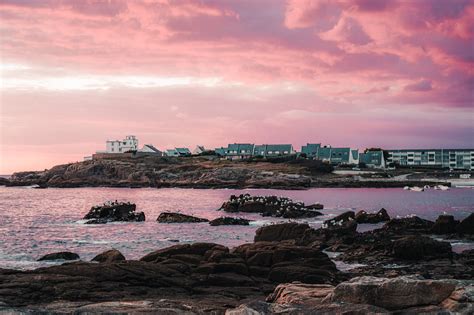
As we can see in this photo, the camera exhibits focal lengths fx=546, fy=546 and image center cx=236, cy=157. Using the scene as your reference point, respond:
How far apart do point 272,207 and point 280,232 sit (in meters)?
29.2

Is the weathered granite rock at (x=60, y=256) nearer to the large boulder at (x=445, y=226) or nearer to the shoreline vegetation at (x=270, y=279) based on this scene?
the shoreline vegetation at (x=270, y=279)

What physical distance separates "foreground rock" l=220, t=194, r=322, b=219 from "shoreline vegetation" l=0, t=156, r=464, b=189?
6509 centimetres

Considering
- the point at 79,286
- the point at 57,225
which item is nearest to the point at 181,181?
the point at 57,225

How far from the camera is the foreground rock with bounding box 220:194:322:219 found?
67.6 m

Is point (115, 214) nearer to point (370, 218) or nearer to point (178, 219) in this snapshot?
point (178, 219)

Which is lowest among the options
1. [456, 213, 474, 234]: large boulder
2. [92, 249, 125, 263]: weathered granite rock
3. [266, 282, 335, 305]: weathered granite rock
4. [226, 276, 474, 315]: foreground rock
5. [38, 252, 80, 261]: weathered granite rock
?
[38, 252, 80, 261]: weathered granite rock

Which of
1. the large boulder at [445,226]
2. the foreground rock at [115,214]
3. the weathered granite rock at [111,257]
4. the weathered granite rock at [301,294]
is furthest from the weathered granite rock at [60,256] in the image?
the large boulder at [445,226]

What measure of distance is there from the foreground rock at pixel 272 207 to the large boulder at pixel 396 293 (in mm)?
53236

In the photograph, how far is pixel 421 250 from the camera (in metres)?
33.0

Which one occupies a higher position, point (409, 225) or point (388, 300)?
point (388, 300)

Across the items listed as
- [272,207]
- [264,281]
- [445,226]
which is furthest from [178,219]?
[264,281]

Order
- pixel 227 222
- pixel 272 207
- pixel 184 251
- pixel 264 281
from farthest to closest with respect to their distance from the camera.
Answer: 1. pixel 272 207
2. pixel 227 222
3. pixel 184 251
4. pixel 264 281

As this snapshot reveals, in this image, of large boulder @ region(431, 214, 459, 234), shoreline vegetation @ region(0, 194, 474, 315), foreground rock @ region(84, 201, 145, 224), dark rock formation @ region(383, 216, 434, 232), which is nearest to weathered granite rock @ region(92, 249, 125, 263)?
shoreline vegetation @ region(0, 194, 474, 315)

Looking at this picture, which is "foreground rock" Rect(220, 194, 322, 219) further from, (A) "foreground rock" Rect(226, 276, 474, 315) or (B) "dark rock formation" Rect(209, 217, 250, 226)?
(A) "foreground rock" Rect(226, 276, 474, 315)
